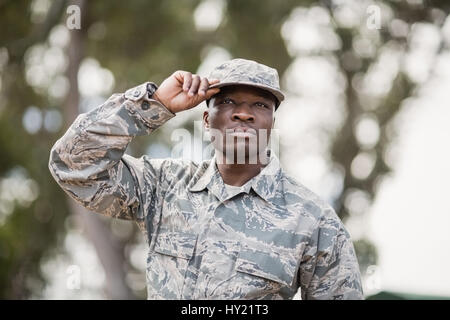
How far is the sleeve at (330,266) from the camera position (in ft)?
8.80

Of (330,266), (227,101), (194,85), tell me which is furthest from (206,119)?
(330,266)

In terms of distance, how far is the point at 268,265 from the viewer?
2645mm

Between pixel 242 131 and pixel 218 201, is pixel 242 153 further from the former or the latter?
pixel 218 201

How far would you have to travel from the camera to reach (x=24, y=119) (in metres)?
13.1

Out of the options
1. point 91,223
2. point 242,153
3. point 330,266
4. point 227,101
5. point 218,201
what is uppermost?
point 91,223

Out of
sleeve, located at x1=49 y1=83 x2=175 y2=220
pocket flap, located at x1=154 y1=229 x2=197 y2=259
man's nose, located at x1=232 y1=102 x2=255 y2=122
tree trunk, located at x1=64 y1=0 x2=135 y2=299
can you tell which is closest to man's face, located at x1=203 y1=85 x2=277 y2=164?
man's nose, located at x1=232 y1=102 x2=255 y2=122

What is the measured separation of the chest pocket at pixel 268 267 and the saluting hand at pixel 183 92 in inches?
26.7

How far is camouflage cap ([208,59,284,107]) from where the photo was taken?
276 cm

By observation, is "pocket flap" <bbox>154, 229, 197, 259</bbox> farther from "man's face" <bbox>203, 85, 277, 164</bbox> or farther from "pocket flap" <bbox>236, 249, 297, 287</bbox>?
"man's face" <bbox>203, 85, 277, 164</bbox>

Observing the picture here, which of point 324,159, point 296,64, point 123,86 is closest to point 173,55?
point 123,86

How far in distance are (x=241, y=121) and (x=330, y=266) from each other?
2.42 ft

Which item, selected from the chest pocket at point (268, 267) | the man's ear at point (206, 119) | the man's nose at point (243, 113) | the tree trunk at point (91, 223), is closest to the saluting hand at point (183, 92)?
the man's nose at point (243, 113)
